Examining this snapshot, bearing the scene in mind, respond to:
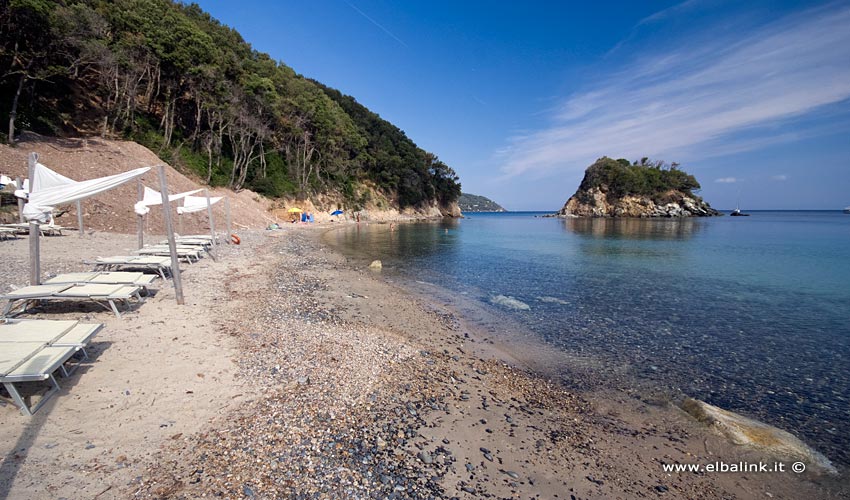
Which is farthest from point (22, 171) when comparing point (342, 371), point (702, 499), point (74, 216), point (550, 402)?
point (702, 499)

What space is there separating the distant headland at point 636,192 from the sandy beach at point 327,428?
113m

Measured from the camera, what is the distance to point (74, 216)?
19.2 meters

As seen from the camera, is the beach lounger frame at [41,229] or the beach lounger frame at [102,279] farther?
the beach lounger frame at [41,229]

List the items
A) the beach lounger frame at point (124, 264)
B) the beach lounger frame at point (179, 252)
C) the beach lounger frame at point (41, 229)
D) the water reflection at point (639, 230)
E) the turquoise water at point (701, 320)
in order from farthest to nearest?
the water reflection at point (639, 230)
the beach lounger frame at point (41, 229)
the beach lounger frame at point (179, 252)
the beach lounger frame at point (124, 264)
the turquoise water at point (701, 320)

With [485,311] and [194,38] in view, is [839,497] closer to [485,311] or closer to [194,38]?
[485,311]

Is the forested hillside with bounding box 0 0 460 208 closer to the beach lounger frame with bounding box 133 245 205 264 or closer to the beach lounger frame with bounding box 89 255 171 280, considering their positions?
the beach lounger frame with bounding box 133 245 205 264

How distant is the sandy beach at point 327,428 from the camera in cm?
358

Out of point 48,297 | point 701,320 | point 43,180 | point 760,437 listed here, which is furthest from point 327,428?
point 701,320

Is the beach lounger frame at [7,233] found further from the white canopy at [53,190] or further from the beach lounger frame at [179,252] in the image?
the white canopy at [53,190]

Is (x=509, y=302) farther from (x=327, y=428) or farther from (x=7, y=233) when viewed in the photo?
(x=7, y=233)

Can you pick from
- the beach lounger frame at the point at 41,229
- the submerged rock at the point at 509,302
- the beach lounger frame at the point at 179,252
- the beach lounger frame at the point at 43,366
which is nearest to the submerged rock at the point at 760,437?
the submerged rock at the point at 509,302

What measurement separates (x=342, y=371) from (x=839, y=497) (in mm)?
6886

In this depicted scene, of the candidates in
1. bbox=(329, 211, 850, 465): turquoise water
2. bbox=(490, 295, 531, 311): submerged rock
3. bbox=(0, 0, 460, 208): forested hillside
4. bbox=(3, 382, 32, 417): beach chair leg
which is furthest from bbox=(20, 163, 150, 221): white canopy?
bbox=(0, 0, 460, 208): forested hillside

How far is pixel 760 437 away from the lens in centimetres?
513
